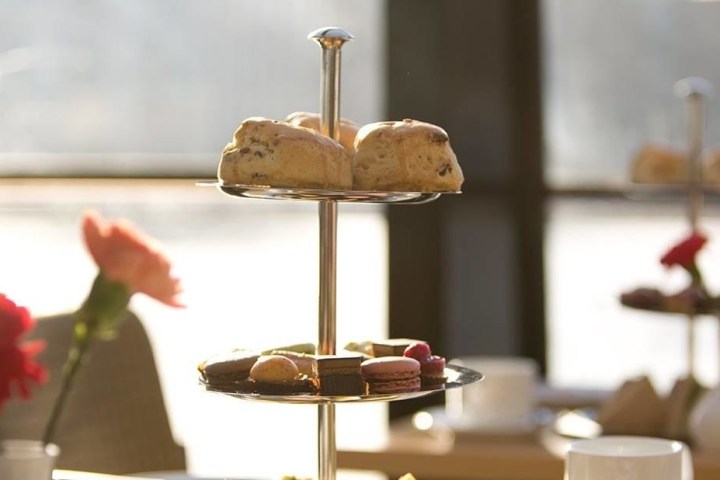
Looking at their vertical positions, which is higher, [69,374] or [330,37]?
[330,37]

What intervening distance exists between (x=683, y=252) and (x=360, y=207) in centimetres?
130

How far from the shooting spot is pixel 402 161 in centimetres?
108

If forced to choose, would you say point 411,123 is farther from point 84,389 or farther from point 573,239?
point 573,239

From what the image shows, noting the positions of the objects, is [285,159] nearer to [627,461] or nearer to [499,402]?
[627,461]

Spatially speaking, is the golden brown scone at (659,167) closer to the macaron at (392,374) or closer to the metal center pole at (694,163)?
the metal center pole at (694,163)

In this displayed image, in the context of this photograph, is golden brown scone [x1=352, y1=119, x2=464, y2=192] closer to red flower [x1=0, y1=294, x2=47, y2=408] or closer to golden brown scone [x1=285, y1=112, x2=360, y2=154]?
golden brown scone [x1=285, y1=112, x2=360, y2=154]

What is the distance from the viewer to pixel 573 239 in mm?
3309

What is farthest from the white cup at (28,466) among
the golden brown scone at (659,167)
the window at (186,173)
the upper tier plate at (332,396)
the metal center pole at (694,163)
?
the window at (186,173)

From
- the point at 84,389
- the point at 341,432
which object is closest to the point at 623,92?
the point at 341,432

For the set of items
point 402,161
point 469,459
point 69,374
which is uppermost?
point 402,161

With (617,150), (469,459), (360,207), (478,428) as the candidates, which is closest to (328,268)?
(469,459)

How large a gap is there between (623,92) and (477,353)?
0.69m

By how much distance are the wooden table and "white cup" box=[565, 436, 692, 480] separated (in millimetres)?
886

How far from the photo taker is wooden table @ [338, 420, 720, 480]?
6.61 feet
